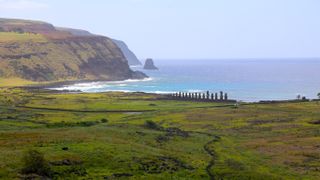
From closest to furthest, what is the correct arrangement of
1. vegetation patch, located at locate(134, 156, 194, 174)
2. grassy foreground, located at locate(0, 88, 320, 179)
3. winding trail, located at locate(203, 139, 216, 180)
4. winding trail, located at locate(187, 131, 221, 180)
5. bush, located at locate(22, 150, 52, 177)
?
bush, located at locate(22, 150, 52, 177)
grassy foreground, located at locate(0, 88, 320, 179)
vegetation patch, located at locate(134, 156, 194, 174)
winding trail, located at locate(203, 139, 216, 180)
winding trail, located at locate(187, 131, 221, 180)

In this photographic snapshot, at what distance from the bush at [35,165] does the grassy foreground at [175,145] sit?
706 mm

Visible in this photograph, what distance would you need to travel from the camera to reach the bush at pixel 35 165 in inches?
1880

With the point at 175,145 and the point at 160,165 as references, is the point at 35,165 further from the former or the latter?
the point at 175,145

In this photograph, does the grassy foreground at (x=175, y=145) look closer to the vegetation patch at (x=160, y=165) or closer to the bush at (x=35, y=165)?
the vegetation patch at (x=160, y=165)

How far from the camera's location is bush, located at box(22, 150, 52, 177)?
47.8 meters

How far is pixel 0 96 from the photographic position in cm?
16225

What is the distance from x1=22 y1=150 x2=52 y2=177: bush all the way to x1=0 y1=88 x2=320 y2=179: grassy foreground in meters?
0.71

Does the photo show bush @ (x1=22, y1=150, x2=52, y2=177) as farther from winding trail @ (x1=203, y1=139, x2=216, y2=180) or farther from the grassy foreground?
winding trail @ (x1=203, y1=139, x2=216, y2=180)

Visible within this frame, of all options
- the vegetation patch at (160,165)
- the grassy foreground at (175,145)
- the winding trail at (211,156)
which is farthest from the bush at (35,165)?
the winding trail at (211,156)

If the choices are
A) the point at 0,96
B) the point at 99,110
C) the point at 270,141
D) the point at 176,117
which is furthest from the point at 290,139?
the point at 0,96

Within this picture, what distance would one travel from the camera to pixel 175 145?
71.0m

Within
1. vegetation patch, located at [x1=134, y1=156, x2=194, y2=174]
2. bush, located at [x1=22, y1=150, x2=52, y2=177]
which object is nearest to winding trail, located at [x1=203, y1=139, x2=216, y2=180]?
vegetation patch, located at [x1=134, y1=156, x2=194, y2=174]

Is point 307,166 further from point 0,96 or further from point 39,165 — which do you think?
point 0,96

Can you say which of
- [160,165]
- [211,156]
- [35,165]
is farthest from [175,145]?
[35,165]
